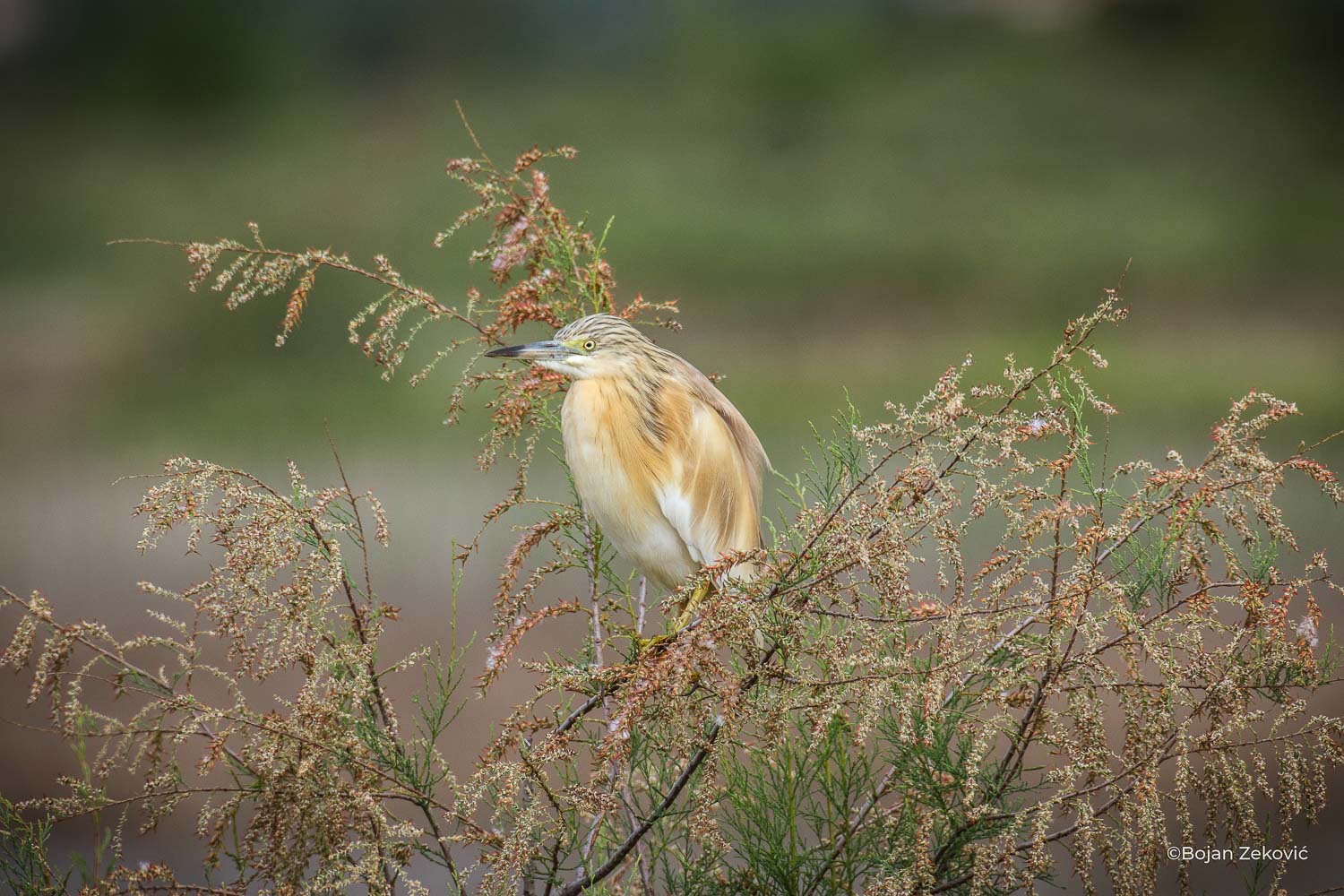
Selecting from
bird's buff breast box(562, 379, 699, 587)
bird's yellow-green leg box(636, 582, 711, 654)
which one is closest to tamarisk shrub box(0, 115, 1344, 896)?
bird's yellow-green leg box(636, 582, 711, 654)

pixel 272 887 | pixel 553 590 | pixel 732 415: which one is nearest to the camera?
pixel 272 887

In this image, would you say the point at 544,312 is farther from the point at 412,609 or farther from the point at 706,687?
the point at 412,609

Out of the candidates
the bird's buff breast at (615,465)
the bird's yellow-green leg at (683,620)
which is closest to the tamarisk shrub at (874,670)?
the bird's yellow-green leg at (683,620)

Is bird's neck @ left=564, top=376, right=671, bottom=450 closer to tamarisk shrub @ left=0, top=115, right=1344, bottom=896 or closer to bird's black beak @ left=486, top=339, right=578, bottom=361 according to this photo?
bird's black beak @ left=486, top=339, right=578, bottom=361

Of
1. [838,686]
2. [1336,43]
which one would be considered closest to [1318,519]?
[838,686]

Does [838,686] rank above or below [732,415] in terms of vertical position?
below

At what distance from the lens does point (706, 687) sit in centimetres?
56

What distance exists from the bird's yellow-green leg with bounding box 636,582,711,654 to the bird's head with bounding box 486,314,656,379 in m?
0.19

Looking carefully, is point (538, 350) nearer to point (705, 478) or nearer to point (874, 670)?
point (705, 478)

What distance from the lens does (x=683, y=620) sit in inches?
31.6

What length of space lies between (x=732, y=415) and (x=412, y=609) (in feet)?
5.87

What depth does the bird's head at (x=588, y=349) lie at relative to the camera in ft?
2.69

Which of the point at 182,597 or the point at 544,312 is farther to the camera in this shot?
the point at 544,312

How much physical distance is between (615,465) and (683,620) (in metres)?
0.16
